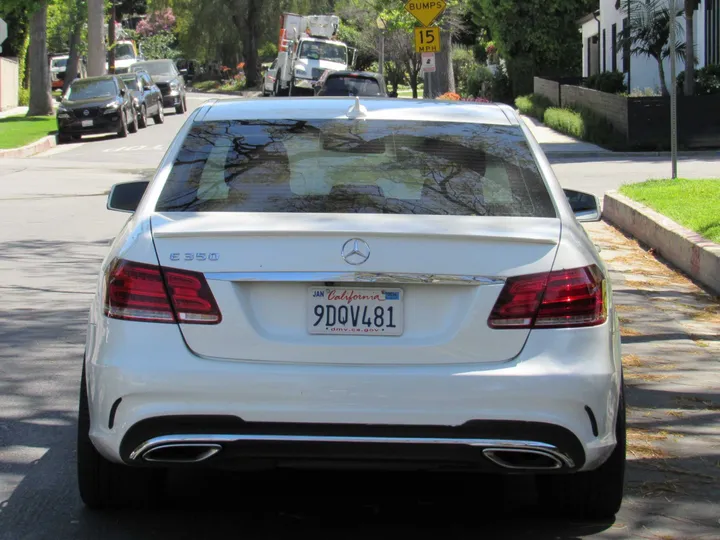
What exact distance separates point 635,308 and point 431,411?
18.7 ft

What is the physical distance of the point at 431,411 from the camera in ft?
13.1

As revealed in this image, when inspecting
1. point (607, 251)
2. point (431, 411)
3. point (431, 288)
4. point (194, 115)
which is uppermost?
point (194, 115)

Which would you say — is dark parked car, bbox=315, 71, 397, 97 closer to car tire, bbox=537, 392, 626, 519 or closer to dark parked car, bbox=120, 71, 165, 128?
dark parked car, bbox=120, 71, 165, 128

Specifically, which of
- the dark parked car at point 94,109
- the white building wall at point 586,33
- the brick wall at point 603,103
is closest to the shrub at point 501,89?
the white building wall at point 586,33

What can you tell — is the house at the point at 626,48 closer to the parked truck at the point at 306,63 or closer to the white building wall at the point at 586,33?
the white building wall at the point at 586,33

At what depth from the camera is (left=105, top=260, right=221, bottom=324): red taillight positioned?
13.3ft

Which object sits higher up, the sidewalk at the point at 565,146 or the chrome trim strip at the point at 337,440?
the chrome trim strip at the point at 337,440

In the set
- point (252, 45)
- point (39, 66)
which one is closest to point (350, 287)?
point (39, 66)

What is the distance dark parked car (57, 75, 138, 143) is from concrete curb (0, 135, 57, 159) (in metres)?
0.61

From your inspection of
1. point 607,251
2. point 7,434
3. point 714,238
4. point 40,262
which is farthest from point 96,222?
point 7,434

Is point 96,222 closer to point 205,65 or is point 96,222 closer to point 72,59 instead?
point 72,59

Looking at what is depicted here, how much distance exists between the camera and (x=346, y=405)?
13.1 feet

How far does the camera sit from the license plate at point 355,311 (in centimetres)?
406

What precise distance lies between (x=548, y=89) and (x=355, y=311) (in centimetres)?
3828
